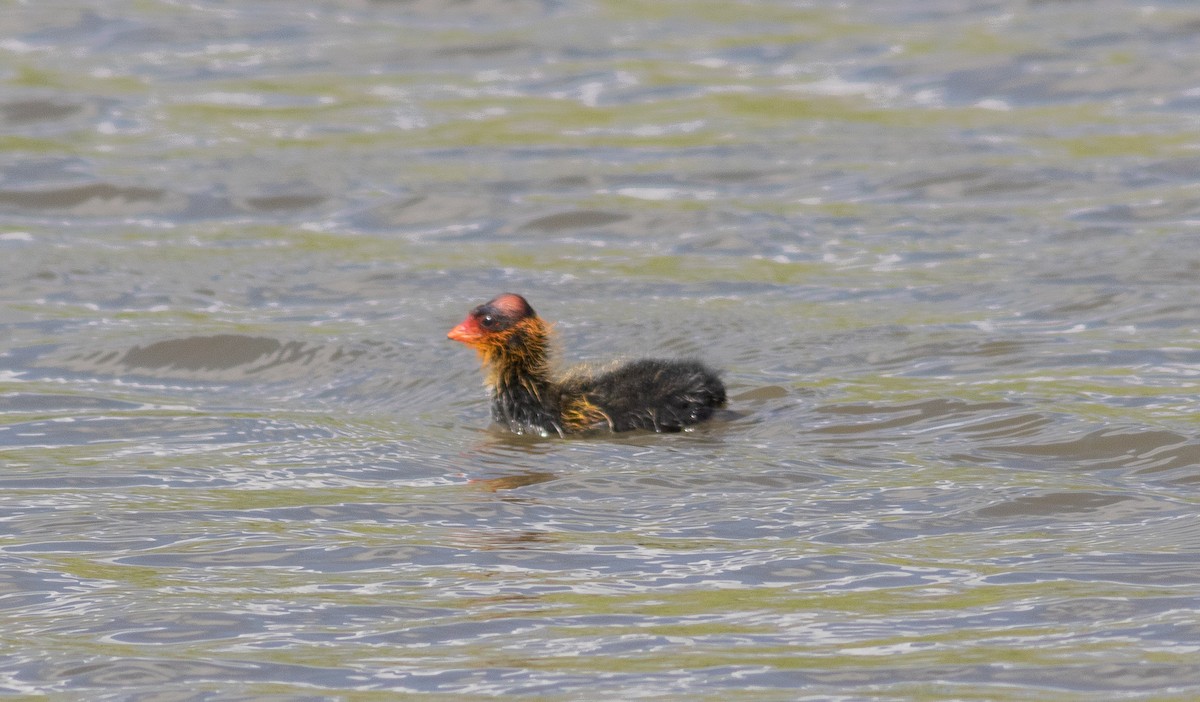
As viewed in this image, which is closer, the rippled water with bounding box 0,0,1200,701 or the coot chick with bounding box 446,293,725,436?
the rippled water with bounding box 0,0,1200,701

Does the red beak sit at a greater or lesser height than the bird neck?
greater

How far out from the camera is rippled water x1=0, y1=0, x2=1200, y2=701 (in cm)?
707

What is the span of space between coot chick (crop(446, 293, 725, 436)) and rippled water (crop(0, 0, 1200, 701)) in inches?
11.1

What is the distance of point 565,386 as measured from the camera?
10484 mm

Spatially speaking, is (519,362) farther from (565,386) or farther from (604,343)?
(604,343)

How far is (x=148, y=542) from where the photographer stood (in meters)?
8.26

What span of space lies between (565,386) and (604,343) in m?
1.54

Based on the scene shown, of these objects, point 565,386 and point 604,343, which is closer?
point 565,386

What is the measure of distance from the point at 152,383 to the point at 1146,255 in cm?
655

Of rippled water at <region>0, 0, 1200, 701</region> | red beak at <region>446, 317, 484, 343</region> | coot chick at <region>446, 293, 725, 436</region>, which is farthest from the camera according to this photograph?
red beak at <region>446, 317, 484, 343</region>

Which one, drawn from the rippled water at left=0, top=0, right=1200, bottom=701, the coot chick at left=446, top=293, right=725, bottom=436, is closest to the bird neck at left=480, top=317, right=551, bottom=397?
the coot chick at left=446, top=293, right=725, bottom=436

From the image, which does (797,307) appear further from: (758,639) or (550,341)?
(758,639)

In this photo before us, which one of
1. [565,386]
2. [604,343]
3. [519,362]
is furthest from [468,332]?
[604,343]

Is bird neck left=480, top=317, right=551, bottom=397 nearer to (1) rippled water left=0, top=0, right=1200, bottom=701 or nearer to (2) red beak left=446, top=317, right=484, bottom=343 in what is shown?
(2) red beak left=446, top=317, right=484, bottom=343
